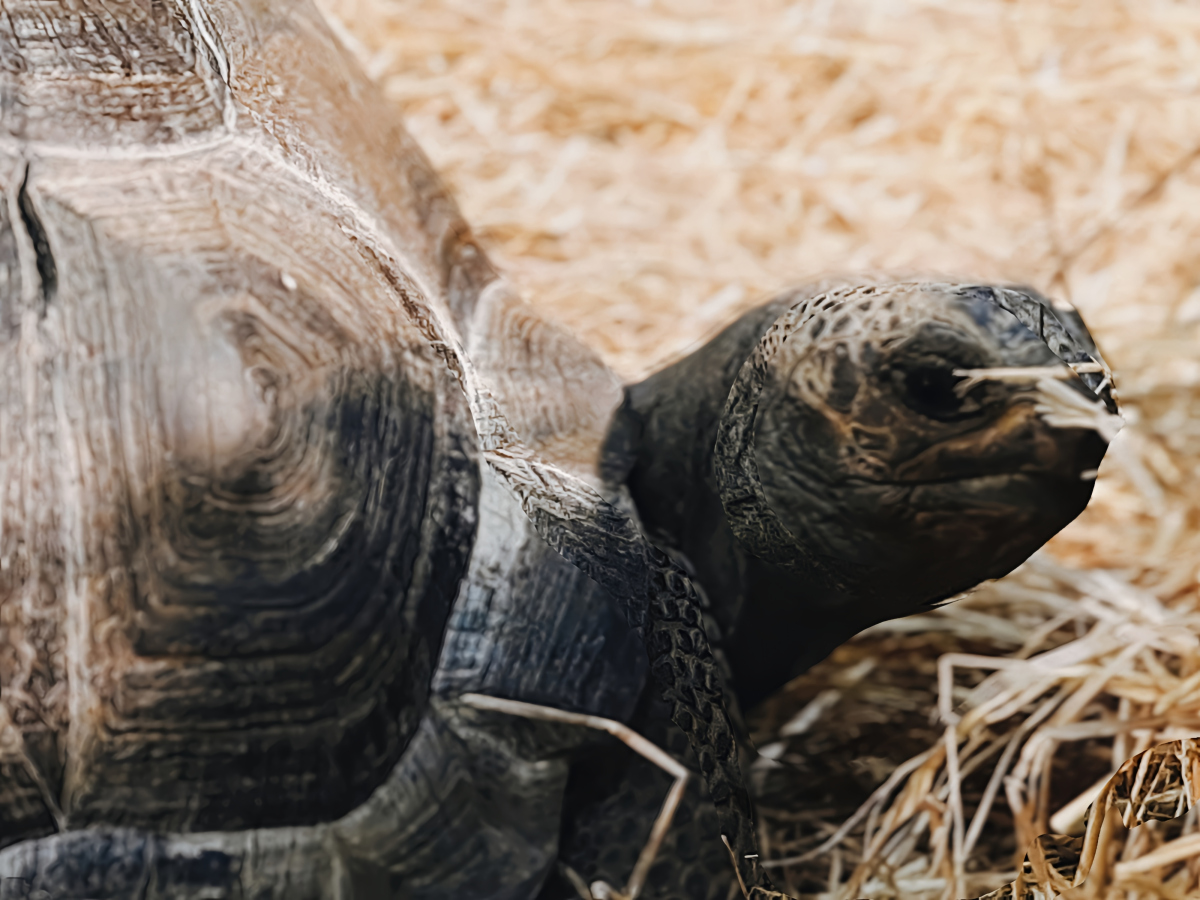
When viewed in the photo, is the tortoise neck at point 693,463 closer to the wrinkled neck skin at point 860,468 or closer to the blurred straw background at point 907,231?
the wrinkled neck skin at point 860,468

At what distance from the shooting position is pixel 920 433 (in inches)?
27.0

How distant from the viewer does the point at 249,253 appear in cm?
84

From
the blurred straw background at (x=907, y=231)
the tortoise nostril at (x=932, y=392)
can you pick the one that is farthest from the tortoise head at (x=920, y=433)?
the blurred straw background at (x=907, y=231)

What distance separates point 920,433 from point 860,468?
0.17 ft

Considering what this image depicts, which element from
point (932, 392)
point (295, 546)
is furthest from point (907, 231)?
point (295, 546)

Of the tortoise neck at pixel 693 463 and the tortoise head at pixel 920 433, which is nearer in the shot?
the tortoise head at pixel 920 433

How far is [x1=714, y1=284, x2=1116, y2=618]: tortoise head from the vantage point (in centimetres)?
67

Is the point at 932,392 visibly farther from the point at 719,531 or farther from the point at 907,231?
the point at 907,231

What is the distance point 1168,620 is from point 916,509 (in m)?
0.70

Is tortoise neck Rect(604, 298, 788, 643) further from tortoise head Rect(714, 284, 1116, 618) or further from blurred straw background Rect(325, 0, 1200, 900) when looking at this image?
blurred straw background Rect(325, 0, 1200, 900)

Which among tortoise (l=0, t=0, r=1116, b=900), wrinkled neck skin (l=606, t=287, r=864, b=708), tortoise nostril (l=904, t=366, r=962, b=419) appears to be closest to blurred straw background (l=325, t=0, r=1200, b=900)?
wrinkled neck skin (l=606, t=287, r=864, b=708)

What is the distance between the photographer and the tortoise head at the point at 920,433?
26.2 inches

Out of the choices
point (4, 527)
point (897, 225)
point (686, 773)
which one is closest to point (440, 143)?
point (897, 225)

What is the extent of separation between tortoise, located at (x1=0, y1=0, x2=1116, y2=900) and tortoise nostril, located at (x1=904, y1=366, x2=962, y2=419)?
0.38 ft
